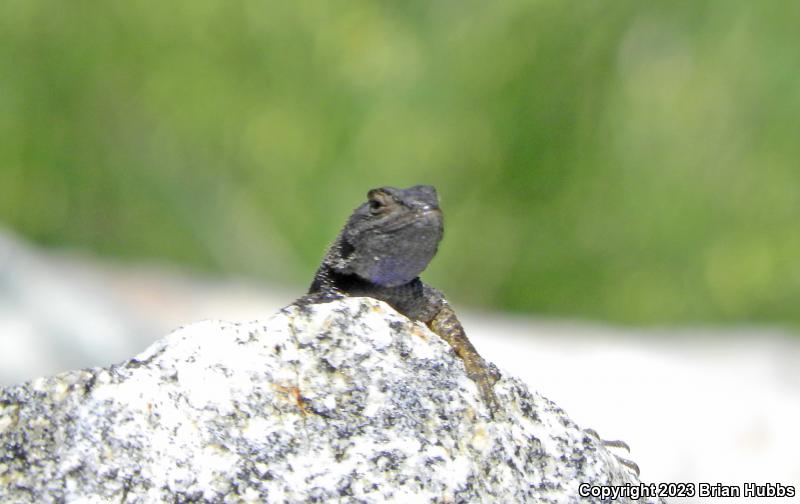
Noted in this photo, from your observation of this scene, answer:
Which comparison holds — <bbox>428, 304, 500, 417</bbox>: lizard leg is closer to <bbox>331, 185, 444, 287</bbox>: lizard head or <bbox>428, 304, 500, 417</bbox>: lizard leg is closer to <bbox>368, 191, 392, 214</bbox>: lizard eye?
<bbox>331, 185, 444, 287</bbox>: lizard head

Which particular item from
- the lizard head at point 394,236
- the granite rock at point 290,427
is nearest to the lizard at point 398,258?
the lizard head at point 394,236

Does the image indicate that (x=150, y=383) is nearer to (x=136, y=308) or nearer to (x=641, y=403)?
(x=641, y=403)

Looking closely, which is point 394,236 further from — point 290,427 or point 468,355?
point 290,427

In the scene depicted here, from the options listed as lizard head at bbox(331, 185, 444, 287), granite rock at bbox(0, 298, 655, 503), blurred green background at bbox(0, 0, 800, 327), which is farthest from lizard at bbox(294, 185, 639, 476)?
blurred green background at bbox(0, 0, 800, 327)

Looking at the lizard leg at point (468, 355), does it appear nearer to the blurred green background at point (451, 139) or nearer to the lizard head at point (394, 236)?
the lizard head at point (394, 236)

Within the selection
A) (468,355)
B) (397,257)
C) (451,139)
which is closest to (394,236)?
(397,257)

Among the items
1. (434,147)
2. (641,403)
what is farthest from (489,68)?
(641,403)
